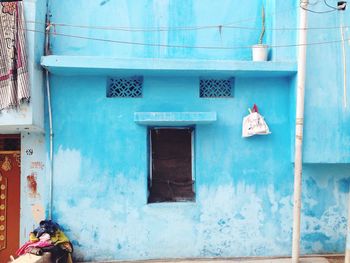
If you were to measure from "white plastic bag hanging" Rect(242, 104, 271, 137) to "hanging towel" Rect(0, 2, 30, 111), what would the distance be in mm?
3311

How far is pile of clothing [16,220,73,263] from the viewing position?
5773mm

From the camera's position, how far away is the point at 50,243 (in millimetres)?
5867

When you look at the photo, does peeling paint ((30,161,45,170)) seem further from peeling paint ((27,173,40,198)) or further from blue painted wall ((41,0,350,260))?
blue painted wall ((41,0,350,260))

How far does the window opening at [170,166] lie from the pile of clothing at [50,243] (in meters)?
1.51

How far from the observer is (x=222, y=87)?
6.74 metres

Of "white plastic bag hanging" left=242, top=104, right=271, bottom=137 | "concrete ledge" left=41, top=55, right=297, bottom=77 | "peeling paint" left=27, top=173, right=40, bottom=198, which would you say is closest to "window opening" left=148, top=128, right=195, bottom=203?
"white plastic bag hanging" left=242, top=104, right=271, bottom=137

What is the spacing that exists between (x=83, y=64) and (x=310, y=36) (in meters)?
3.48

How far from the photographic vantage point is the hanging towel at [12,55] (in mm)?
5816

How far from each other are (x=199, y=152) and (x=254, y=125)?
97cm

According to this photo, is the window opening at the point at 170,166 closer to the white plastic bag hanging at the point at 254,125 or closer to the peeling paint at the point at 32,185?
the white plastic bag hanging at the point at 254,125

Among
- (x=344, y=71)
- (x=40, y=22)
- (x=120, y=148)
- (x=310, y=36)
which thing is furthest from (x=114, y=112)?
(x=344, y=71)

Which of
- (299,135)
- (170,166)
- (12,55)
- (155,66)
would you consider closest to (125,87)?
(155,66)

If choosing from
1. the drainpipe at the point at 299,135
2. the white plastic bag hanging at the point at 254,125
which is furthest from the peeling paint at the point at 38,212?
the drainpipe at the point at 299,135

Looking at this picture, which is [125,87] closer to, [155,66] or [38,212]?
[155,66]
